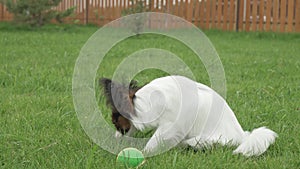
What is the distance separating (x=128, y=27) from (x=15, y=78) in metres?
5.67

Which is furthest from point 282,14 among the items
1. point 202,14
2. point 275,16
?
point 202,14

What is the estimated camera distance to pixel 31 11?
1063 centimetres

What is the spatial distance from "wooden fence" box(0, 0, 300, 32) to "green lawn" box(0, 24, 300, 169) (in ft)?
12.9

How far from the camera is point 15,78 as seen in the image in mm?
4195

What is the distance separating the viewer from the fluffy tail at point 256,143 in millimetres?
2309

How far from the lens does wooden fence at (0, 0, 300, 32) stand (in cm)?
1072

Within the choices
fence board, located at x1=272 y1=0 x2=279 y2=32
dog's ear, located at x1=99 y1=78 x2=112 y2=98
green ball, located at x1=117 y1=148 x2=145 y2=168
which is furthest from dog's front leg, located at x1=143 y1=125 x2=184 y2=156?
fence board, located at x1=272 y1=0 x2=279 y2=32

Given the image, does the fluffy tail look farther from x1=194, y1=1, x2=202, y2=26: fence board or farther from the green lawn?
x1=194, y1=1, x2=202, y2=26: fence board

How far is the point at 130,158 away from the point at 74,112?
1.13 meters

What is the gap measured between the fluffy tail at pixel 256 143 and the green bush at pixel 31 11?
8844 mm

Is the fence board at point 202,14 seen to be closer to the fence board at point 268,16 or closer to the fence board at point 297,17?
the fence board at point 268,16

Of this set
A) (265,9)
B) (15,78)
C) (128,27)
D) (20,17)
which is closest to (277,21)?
(265,9)

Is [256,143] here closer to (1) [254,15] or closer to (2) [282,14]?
(2) [282,14]

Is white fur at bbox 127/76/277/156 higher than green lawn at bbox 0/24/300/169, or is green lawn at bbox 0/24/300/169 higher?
white fur at bbox 127/76/277/156
